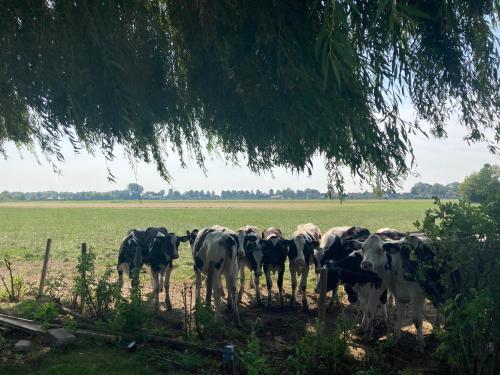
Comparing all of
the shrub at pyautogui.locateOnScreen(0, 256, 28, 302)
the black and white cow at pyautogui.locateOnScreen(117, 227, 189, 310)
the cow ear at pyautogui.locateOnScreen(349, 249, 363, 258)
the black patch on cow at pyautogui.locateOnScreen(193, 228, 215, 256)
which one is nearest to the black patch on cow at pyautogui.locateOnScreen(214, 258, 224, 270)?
the black patch on cow at pyautogui.locateOnScreen(193, 228, 215, 256)

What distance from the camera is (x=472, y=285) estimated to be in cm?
564

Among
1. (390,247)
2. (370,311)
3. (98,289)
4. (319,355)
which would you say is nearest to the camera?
(319,355)

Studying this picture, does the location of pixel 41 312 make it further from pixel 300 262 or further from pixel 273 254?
pixel 300 262

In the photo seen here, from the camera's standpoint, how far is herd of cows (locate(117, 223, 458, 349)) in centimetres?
800

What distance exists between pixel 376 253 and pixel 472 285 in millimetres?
2813

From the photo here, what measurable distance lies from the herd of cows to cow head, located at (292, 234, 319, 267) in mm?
25

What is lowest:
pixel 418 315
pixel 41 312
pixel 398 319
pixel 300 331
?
pixel 300 331

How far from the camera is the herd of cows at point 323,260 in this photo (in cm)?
800

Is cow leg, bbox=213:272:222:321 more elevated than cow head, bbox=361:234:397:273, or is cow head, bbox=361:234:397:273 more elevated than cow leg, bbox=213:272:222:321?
cow head, bbox=361:234:397:273

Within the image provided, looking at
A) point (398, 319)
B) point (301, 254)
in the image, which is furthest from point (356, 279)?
point (301, 254)

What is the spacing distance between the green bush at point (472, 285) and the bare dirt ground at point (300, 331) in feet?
3.26

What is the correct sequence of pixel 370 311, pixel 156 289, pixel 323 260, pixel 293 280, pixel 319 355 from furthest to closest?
pixel 293 280, pixel 323 260, pixel 156 289, pixel 370 311, pixel 319 355

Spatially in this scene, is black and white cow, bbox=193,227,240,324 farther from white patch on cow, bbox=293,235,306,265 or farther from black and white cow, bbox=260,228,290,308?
white patch on cow, bbox=293,235,306,265

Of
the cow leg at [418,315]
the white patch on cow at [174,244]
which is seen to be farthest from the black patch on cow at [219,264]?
the cow leg at [418,315]
